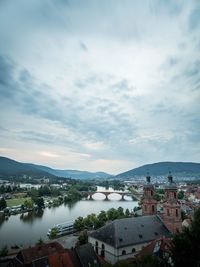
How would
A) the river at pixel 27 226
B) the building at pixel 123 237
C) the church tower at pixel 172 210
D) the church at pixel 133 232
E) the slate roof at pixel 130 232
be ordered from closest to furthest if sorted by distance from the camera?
the building at pixel 123 237, the church at pixel 133 232, the slate roof at pixel 130 232, the church tower at pixel 172 210, the river at pixel 27 226

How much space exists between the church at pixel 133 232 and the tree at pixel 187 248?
38.2 ft

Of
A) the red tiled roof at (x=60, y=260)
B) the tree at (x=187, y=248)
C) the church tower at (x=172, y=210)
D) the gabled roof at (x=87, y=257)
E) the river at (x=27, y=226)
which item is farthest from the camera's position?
the river at (x=27, y=226)

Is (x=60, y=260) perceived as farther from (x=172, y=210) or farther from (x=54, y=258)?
(x=172, y=210)

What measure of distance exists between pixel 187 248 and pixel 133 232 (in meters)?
14.2

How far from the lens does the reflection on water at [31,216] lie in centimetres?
5426

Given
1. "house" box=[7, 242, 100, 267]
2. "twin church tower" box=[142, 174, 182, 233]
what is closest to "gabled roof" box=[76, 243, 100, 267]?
"house" box=[7, 242, 100, 267]

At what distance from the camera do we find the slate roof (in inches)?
954

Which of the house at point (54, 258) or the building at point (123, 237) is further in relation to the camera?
the building at point (123, 237)

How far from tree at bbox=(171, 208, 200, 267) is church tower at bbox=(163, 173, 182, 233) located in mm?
16280

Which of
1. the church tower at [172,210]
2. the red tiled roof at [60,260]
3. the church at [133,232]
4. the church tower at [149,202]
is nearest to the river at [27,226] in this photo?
the church at [133,232]

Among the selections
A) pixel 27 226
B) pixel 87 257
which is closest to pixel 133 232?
pixel 87 257

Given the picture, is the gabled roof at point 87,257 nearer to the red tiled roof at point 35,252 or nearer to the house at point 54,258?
the house at point 54,258

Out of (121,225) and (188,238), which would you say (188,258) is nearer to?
(188,238)

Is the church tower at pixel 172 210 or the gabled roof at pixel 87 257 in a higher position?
the church tower at pixel 172 210
